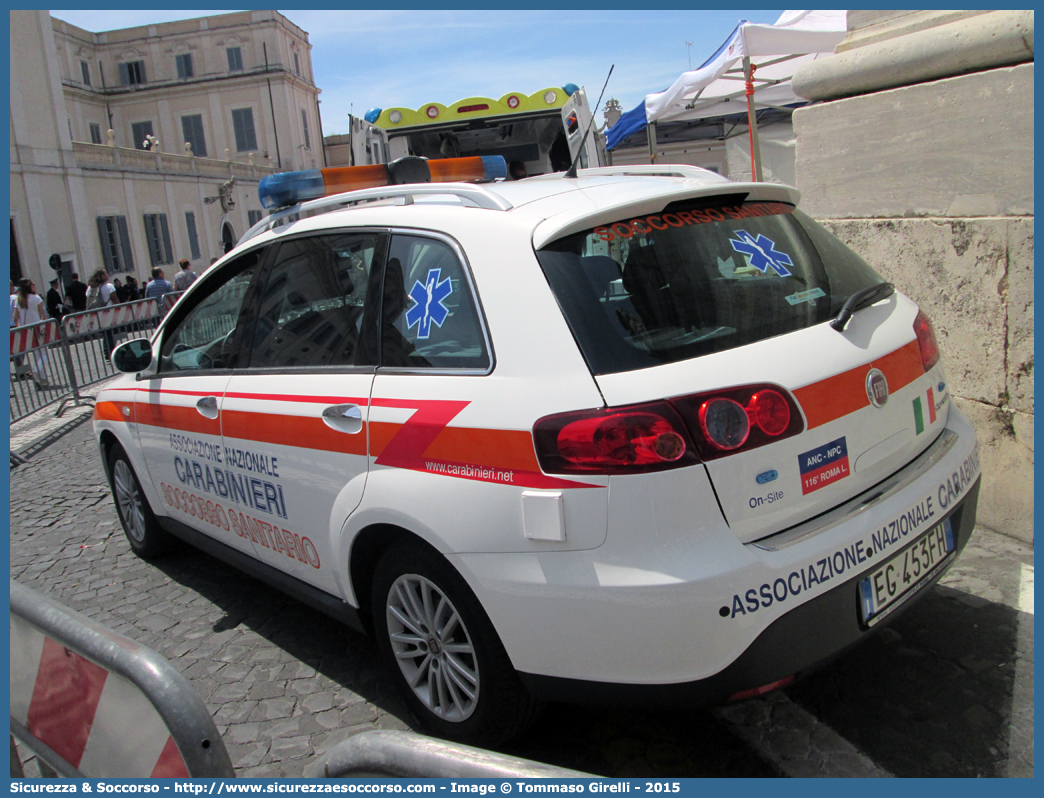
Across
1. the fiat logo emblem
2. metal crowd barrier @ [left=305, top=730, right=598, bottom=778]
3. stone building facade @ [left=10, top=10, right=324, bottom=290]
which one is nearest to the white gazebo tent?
the fiat logo emblem

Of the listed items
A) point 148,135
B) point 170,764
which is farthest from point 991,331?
point 148,135

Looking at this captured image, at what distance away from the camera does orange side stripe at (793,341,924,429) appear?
7.50ft

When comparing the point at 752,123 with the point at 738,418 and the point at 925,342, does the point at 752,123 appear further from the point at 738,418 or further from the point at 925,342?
the point at 738,418

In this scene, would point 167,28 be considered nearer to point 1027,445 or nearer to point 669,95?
point 669,95

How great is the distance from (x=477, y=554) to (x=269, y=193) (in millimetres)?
2044

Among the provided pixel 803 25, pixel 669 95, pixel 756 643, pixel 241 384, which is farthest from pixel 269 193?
pixel 669 95

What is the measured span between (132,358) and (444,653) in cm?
253

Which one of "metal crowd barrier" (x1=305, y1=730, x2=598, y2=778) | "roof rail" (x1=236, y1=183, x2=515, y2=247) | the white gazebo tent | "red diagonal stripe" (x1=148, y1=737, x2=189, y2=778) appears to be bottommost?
"red diagonal stripe" (x1=148, y1=737, x2=189, y2=778)

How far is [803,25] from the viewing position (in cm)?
1014

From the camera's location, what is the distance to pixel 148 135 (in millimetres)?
46656

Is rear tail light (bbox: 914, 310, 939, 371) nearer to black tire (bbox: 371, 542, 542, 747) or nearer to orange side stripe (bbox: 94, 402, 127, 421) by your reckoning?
black tire (bbox: 371, 542, 542, 747)

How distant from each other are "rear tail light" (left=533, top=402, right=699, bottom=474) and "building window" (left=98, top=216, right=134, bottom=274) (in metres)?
35.7

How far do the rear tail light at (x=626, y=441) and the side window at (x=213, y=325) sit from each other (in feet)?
6.45

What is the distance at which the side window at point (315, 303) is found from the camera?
118 inches
